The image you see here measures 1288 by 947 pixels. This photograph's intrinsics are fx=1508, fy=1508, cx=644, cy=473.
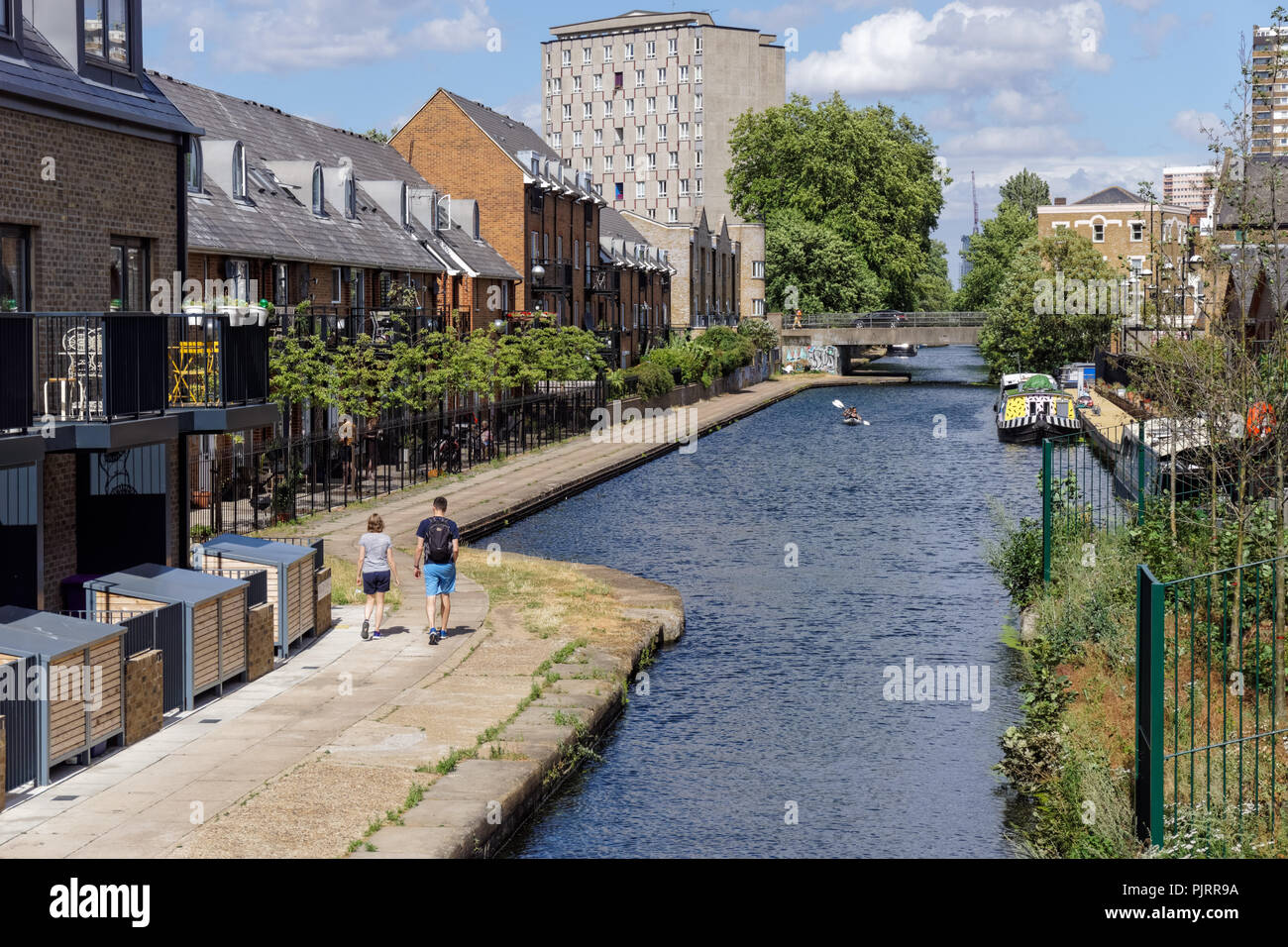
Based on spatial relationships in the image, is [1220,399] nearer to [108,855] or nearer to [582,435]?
[108,855]

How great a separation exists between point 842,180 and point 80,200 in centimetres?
9158

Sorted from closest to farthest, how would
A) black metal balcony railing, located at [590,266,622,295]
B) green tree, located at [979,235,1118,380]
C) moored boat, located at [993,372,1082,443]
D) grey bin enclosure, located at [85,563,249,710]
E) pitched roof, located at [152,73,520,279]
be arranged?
1. grey bin enclosure, located at [85,563,249,710]
2. pitched roof, located at [152,73,520,279]
3. moored boat, located at [993,372,1082,443]
4. black metal balcony railing, located at [590,266,622,295]
5. green tree, located at [979,235,1118,380]

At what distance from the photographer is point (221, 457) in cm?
3216

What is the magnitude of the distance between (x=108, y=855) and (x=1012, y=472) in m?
38.7

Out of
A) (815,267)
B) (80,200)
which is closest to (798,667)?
(80,200)

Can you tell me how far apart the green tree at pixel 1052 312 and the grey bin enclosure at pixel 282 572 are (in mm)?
67654

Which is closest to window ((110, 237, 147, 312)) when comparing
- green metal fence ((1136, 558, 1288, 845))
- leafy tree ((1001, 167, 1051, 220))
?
green metal fence ((1136, 558, 1288, 845))

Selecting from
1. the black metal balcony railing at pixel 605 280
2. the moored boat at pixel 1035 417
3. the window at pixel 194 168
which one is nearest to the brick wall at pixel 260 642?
the window at pixel 194 168

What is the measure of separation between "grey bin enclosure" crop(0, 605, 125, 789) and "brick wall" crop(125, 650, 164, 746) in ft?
0.34

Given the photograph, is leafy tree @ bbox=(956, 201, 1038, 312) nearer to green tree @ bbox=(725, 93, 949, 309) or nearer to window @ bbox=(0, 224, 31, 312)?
green tree @ bbox=(725, 93, 949, 309)

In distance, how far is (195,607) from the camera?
15.4 meters

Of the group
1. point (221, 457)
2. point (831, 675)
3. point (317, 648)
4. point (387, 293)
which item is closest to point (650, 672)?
point (831, 675)

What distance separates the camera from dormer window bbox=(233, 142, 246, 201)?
38.4 meters

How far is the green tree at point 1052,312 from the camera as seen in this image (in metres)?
82.1
